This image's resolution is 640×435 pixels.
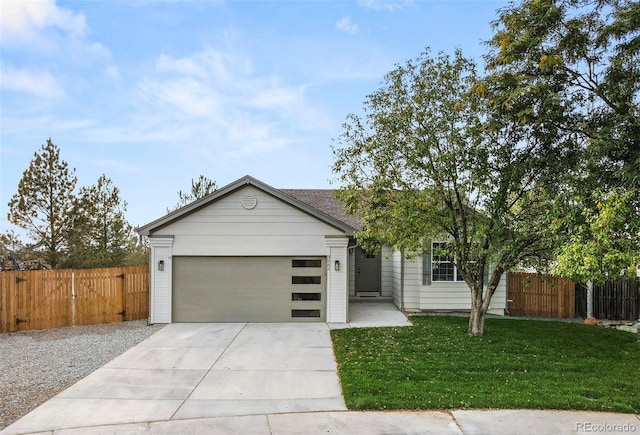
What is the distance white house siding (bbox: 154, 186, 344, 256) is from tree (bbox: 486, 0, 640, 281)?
231 inches

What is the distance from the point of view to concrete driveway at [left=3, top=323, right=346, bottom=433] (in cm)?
543

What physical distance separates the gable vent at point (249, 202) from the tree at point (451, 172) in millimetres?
2745

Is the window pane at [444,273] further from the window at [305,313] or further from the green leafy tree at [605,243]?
the green leafy tree at [605,243]

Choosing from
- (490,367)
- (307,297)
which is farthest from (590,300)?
(307,297)

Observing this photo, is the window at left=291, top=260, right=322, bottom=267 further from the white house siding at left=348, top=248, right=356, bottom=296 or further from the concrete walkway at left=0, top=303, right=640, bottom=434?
the white house siding at left=348, top=248, right=356, bottom=296

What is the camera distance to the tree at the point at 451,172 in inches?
349

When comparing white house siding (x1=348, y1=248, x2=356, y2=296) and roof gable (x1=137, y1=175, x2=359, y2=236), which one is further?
white house siding (x1=348, y1=248, x2=356, y2=296)

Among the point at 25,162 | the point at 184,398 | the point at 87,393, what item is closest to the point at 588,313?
the point at 184,398

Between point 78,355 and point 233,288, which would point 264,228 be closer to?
point 233,288

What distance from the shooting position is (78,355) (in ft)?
28.0

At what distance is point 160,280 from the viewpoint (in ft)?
38.5

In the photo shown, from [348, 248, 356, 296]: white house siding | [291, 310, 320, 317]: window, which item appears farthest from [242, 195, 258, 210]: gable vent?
[348, 248, 356, 296]: white house siding

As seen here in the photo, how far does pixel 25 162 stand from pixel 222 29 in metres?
9.71

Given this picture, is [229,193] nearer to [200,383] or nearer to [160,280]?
[160,280]
